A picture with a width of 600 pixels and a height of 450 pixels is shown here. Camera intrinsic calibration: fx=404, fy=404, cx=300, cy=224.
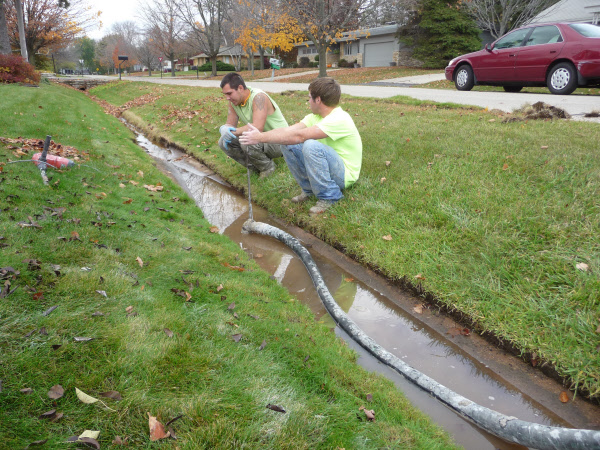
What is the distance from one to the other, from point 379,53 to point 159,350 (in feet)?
129

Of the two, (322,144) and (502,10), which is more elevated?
(502,10)

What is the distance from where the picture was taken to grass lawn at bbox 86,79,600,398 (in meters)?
3.06

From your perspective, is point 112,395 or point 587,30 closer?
point 112,395

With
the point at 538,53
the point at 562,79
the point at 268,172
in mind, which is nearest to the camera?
the point at 268,172

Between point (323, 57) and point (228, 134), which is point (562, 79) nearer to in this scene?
point (228, 134)

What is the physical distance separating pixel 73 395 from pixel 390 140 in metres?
5.94

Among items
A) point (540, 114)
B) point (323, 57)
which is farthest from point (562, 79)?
point (323, 57)

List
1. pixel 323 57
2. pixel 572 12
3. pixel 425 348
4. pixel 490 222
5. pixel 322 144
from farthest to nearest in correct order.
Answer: pixel 572 12 → pixel 323 57 → pixel 322 144 → pixel 490 222 → pixel 425 348

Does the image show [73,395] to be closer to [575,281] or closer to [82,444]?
[82,444]

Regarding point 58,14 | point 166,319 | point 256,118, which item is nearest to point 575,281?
point 166,319

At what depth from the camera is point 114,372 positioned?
2.12m

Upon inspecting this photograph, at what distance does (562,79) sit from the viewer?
9.68 meters

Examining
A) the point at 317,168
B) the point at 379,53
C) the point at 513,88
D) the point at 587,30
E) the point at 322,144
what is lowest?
the point at 317,168

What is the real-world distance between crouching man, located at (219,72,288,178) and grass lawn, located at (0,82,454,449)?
7.36ft
